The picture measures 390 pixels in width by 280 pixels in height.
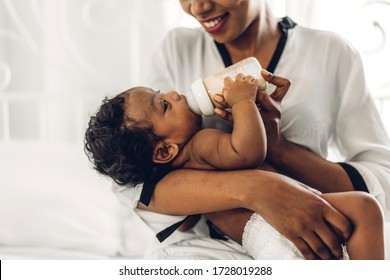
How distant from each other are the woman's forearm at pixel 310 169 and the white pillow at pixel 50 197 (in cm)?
39

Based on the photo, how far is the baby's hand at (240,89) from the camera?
0.83 metres

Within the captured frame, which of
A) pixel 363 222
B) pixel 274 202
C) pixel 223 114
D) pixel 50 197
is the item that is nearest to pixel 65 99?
pixel 50 197

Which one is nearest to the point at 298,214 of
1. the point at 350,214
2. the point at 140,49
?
the point at 350,214

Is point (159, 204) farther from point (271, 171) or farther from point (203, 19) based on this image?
point (203, 19)

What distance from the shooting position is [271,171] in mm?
927

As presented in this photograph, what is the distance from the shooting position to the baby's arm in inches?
32.1

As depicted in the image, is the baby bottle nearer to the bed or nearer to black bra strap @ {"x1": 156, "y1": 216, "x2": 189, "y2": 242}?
black bra strap @ {"x1": 156, "y1": 216, "x2": 189, "y2": 242}

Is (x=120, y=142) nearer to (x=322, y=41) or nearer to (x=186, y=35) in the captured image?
(x=186, y=35)

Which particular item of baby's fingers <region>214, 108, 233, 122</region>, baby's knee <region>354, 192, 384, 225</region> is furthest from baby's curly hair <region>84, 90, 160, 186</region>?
baby's knee <region>354, 192, 384, 225</region>

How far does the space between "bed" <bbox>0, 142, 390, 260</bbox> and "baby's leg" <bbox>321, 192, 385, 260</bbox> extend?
473 millimetres

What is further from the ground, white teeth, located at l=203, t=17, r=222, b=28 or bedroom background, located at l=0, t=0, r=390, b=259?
white teeth, located at l=203, t=17, r=222, b=28

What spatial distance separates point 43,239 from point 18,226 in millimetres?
60

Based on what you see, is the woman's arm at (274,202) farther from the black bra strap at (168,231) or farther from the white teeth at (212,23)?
the white teeth at (212,23)

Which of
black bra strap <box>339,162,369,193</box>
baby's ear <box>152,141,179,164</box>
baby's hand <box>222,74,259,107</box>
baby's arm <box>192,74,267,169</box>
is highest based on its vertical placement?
baby's hand <box>222,74,259,107</box>
